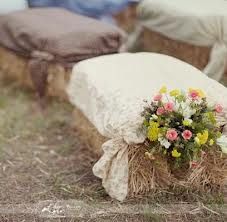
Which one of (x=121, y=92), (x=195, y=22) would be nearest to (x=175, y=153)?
(x=121, y=92)

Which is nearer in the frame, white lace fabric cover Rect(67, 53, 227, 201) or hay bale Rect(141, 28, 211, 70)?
white lace fabric cover Rect(67, 53, 227, 201)

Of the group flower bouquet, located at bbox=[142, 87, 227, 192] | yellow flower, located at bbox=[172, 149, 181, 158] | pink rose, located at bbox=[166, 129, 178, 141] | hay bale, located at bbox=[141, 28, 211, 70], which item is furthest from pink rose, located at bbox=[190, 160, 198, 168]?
hay bale, located at bbox=[141, 28, 211, 70]

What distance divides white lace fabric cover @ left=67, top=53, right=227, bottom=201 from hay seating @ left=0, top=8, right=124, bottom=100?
56cm

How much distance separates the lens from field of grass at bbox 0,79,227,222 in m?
3.25

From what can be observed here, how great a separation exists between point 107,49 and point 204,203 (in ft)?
5.83

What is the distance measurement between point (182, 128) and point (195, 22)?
165 cm

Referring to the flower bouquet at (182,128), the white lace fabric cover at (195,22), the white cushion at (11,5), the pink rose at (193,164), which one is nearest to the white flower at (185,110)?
the flower bouquet at (182,128)

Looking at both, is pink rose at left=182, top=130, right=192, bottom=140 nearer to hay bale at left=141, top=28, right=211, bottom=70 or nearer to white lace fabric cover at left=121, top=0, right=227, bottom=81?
white lace fabric cover at left=121, top=0, right=227, bottom=81

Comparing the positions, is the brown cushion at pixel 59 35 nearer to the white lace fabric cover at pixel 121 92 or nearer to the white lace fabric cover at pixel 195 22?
the white lace fabric cover at pixel 195 22

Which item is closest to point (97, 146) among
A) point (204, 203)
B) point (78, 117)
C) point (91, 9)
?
point (78, 117)

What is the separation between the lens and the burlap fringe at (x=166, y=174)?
3.34m

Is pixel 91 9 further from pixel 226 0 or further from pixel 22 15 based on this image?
pixel 226 0

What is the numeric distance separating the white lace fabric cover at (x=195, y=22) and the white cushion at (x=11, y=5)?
1.01 meters

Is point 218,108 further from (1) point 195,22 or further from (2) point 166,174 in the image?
(1) point 195,22
